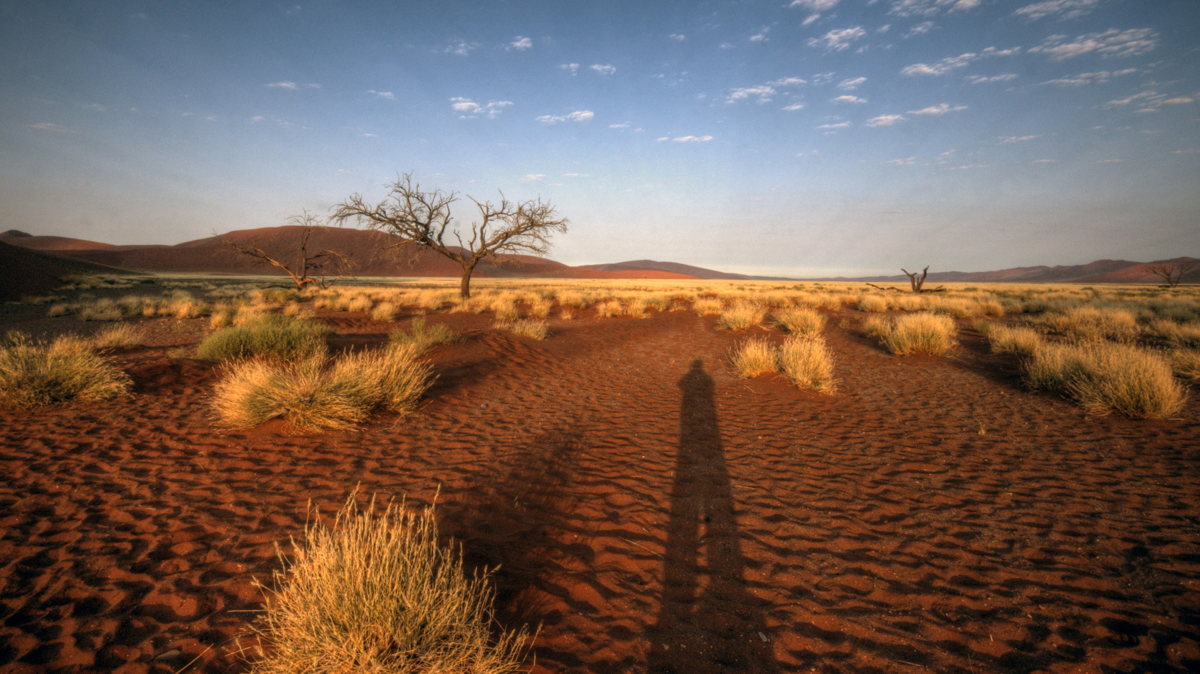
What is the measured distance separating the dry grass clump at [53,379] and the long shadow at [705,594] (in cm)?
737

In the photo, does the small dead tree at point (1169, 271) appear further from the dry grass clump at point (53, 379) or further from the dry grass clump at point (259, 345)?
the dry grass clump at point (53, 379)

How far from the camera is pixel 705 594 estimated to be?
9.29 ft

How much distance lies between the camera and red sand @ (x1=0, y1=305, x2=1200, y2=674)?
2391 millimetres

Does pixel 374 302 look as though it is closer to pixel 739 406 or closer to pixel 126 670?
pixel 739 406

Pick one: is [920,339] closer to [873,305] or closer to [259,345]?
[873,305]

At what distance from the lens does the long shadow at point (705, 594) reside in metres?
2.36

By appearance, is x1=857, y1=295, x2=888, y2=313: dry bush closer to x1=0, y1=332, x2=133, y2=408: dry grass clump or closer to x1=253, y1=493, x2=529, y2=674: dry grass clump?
x1=253, y1=493, x2=529, y2=674: dry grass clump

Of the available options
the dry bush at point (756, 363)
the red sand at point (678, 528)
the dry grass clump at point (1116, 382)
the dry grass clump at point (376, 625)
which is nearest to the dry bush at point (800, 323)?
the dry bush at point (756, 363)

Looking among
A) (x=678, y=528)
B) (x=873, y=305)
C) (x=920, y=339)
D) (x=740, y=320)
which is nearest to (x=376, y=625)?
(x=678, y=528)

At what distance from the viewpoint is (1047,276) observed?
162500 millimetres

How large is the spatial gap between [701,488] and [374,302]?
2330 centimetres

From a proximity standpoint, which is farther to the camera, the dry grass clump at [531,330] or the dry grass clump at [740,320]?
the dry grass clump at [740,320]

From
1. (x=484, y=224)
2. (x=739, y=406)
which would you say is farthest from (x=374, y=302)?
(x=739, y=406)

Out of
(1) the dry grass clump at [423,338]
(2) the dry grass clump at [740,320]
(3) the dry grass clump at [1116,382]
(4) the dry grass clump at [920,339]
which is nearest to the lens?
(3) the dry grass clump at [1116,382]
